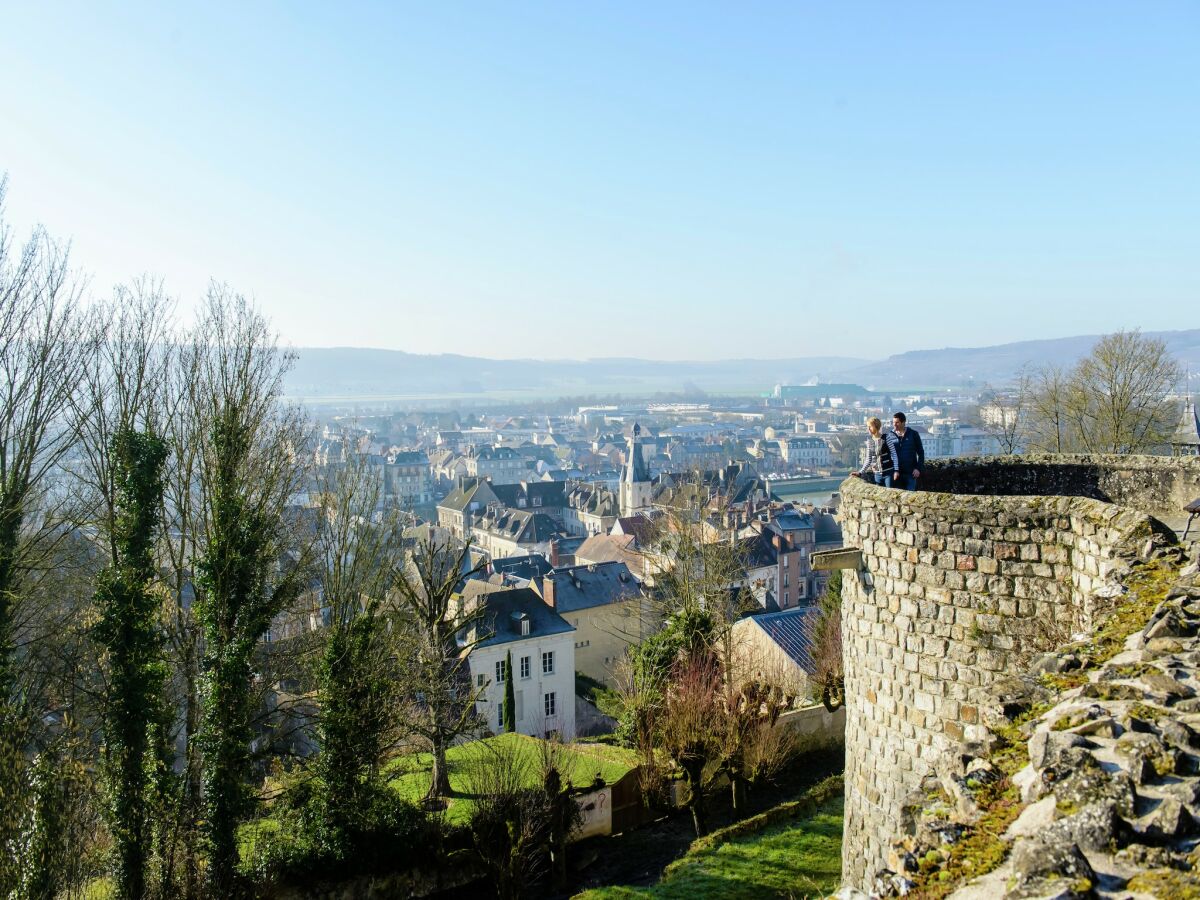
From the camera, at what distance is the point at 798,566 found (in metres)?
56.8

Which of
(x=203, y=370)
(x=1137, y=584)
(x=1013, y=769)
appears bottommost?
(x=1013, y=769)

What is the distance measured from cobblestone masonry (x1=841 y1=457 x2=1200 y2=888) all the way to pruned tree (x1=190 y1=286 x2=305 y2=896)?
33.7 feet

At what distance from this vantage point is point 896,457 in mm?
8656

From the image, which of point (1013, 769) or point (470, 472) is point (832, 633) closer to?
point (1013, 769)

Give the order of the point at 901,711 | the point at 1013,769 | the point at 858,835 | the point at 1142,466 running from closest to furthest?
1. the point at 1013,769
2. the point at 901,711
3. the point at 858,835
4. the point at 1142,466

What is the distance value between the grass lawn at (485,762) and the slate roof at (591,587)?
17.5 meters

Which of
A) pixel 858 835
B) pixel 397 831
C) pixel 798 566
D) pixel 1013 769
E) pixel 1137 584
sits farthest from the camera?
pixel 798 566

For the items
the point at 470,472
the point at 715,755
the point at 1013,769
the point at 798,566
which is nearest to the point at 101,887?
the point at 715,755

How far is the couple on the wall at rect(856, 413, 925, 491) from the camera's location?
858cm

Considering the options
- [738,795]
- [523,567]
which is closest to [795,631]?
[738,795]

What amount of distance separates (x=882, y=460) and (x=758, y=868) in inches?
386

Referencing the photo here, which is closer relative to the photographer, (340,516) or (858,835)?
(858,835)

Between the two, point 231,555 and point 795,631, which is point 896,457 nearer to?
point 231,555

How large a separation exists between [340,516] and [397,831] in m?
7.19
